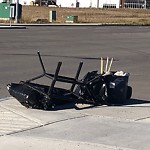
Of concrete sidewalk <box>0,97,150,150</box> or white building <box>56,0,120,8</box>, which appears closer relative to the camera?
concrete sidewalk <box>0,97,150,150</box>

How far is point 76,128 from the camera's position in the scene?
334 inches

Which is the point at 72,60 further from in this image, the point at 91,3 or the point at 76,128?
the point at 91,3

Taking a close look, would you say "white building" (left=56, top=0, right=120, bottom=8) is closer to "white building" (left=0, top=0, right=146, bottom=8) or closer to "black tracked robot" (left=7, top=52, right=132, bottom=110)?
"white building" (left=0, top=0, right=146, bottom=8)

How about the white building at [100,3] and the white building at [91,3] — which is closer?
the white building at [100,3]

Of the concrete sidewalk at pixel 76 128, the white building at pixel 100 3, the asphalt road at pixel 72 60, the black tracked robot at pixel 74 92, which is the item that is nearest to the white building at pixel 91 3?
the white building at pixel 100 3

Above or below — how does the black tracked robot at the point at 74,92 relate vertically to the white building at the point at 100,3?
below

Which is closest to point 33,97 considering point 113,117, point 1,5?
point 113,117

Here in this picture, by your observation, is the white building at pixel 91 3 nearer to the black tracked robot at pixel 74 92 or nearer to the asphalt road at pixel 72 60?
the asphalt road at pixel 72 60

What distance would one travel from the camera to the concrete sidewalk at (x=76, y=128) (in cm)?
750

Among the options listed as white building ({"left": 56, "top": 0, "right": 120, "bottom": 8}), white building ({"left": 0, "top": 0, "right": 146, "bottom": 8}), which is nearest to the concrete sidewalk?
white building ({"left": 0, "top": 0, "right": 146, "bottom": 8})

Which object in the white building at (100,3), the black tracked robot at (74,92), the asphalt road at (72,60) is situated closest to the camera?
the black tracked robot at (74,92)

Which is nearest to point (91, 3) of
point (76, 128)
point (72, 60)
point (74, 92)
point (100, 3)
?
point (100, 3)

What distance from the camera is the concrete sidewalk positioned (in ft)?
24.6

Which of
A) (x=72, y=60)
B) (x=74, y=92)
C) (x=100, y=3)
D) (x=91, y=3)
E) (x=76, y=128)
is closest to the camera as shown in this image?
(x=76, y=128)
